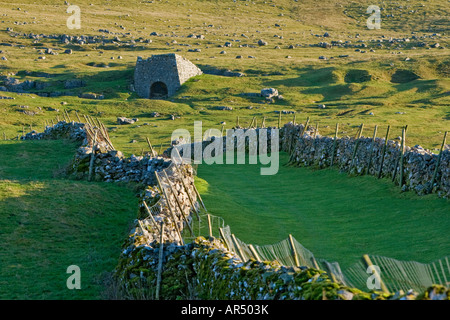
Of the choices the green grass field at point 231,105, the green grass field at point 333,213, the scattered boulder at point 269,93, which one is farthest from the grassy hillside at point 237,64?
the green grass field at point 333,213

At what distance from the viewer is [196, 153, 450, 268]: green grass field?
18828 millimetres

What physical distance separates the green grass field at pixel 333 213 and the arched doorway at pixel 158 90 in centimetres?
3771

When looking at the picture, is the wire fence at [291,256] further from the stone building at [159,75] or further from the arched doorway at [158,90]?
the arched doorway at [158,90]

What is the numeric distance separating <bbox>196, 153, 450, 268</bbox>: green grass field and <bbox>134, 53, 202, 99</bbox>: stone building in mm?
36829

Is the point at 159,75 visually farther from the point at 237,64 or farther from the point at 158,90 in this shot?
the point at 237,64

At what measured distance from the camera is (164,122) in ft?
169

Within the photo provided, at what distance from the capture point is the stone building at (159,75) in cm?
6731

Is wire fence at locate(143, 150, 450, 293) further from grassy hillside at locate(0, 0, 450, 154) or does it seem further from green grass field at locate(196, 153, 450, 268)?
grassy hillside at locate(0, 0, 450, 154)

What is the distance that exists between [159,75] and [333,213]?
1840 inches

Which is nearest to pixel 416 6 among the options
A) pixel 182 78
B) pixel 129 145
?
pixel 182 78

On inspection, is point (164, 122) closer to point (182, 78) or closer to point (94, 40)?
point (182, 78)

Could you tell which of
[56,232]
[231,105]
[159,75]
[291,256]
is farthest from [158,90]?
[291,256]

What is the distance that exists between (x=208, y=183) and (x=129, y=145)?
12.4m

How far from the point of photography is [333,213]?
2408 cm
